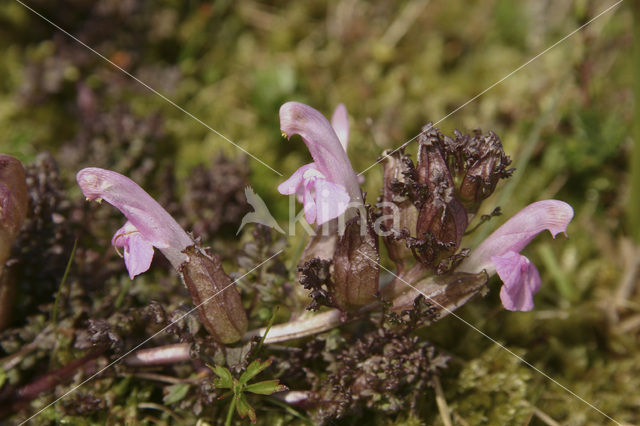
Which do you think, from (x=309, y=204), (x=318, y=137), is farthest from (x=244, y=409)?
(x=318, y=137)

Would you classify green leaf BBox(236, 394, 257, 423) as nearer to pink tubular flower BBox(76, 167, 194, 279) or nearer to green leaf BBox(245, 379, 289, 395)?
green leaf BBox(245, 379, 289, 395)

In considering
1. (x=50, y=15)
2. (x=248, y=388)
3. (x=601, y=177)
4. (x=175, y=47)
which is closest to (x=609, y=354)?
(x=601, y=177)

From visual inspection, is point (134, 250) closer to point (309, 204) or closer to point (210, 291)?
point (210, 291)

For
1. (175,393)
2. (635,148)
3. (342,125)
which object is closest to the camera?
(175,393)

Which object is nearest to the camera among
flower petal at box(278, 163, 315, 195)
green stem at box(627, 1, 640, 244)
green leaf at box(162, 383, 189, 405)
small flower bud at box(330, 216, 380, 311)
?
flower petal at box(278, 163, 315, 195)

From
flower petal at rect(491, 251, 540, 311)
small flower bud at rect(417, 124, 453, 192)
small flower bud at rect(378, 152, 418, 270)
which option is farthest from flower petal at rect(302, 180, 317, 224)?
flower petal at rect(491, 251, 540, 311)

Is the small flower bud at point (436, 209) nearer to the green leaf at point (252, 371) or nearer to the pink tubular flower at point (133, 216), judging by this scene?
the green leaf at point (252, 371)

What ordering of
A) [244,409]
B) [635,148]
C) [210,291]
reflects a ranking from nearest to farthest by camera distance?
1. [244,409]
2. [210,291]
3. [635,148]
